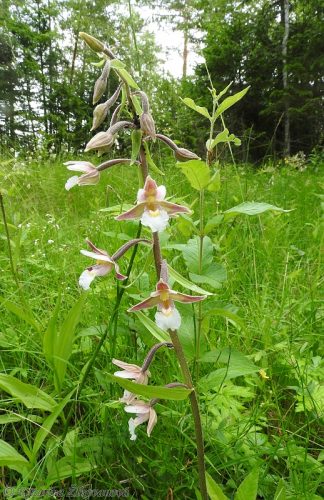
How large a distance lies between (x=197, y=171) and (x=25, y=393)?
2.82 ft

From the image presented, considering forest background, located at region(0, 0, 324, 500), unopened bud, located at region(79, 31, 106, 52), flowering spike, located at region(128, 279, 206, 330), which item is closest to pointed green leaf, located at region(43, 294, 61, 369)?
forest background, located at region(0, 0, 324, 500)

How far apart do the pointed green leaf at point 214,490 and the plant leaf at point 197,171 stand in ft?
2.49

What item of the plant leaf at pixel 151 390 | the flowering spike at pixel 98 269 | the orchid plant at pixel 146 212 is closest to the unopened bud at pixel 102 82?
the orchid plant at pixel 146 212

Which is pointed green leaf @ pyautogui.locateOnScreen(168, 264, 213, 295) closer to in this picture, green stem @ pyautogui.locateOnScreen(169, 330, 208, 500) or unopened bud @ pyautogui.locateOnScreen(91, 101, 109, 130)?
green stem @ pyautogui.locateOnScreen(169, 330, 208, 500)

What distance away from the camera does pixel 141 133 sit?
3.31ft

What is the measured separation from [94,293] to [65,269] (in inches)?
17.3

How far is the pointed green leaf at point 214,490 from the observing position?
98cm

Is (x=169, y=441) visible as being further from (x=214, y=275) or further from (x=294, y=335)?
(x=294, y=335)

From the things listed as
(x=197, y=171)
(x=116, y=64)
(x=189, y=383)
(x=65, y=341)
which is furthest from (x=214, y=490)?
(x=116, y=64)

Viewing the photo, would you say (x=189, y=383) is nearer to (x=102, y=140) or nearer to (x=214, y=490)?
(x=214, y=490)

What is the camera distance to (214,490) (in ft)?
3.22

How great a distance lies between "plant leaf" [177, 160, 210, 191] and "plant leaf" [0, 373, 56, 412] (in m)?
0.80

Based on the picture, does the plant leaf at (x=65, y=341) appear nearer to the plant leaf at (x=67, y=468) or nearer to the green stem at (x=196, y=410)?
the plant leaf at (x=67, y=468)

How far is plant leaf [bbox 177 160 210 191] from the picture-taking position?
3.42 ft
